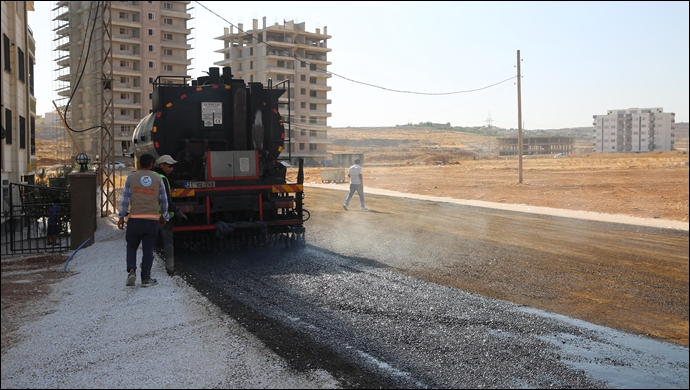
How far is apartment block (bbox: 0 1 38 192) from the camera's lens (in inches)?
711

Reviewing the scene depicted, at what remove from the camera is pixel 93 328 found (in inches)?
258

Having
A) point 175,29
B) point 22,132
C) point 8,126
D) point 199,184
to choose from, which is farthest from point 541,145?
point 199,184

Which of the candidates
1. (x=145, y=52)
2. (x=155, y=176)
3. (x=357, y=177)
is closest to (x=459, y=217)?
(x=357, y=177)

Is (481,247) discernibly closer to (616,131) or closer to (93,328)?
(93,328)

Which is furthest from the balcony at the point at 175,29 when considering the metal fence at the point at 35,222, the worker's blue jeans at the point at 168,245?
the worker's blue jeans at the point at 168,245

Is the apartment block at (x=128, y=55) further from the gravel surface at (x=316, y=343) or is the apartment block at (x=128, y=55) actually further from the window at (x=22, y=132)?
the gravel surface at (x=316, y=343)

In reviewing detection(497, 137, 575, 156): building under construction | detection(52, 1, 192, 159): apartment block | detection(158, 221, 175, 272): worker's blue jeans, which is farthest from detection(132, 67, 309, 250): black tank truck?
detection(497, 137, 575, 156): building under construction

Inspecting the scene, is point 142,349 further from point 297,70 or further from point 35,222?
point 297,70

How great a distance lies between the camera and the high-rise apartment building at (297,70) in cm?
10119

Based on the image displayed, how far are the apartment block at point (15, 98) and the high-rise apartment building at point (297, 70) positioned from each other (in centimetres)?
7724

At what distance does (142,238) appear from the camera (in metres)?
8.86

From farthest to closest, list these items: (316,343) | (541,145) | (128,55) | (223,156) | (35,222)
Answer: (541,145) → (128,55) → (35,222) → (223,156) → (316,343)

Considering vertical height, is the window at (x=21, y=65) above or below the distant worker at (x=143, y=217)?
above

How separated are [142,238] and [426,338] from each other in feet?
14.9
